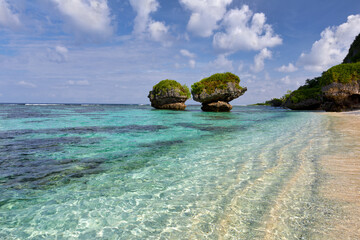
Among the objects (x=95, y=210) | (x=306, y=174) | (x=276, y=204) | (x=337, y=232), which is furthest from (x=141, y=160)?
(x=337, y=232)

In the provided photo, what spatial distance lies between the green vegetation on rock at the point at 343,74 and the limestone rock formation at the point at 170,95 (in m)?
32.0

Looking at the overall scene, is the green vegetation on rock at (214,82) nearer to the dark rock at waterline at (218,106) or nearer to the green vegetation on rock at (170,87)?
the dark rock at waterline at (218,106)

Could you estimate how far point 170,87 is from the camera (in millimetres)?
53375

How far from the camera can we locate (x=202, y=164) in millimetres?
7297

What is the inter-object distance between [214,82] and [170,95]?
13.8 meters

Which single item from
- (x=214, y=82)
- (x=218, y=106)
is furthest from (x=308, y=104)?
(x=214, y=82)

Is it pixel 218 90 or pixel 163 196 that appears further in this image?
pixel 218 90

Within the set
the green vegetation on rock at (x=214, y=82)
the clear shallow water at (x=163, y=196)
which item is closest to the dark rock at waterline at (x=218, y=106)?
the green vegetation on rock at (x=214, y=82)

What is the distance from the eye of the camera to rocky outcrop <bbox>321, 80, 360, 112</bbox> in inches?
1387

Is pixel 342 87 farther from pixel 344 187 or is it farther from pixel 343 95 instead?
pixel 344 187

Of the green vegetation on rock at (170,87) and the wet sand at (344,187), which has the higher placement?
the green vegetation on rock at (170,87)

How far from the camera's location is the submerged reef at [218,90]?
43344mm

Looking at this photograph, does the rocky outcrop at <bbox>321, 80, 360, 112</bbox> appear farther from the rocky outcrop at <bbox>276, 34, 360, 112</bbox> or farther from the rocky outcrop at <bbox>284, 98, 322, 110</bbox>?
the rocky outcrop at <bbox>284, 98, 322, 110</bbox>

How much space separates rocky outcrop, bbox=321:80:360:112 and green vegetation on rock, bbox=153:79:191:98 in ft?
105
